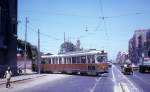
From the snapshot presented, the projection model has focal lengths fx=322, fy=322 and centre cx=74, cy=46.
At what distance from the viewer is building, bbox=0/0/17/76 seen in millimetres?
40022

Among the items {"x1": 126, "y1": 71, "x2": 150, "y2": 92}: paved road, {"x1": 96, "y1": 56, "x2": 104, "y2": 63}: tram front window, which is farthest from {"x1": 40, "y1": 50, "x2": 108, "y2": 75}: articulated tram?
{"x1": 126, "y1": 71, "x2": 150, "y2": 92}: paved road

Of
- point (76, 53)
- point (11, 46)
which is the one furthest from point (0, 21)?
point (76, 53)

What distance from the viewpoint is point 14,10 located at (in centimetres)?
4384

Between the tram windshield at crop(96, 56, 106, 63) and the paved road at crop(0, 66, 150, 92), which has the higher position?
the tram windshield at crop(96, 56, 106, 63)

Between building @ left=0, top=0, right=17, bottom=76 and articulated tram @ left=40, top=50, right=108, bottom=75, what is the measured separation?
264 inches

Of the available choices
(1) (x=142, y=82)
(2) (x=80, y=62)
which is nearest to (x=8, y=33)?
(2) (x=80, y=62)

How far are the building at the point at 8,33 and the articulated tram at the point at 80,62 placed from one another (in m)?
6.72

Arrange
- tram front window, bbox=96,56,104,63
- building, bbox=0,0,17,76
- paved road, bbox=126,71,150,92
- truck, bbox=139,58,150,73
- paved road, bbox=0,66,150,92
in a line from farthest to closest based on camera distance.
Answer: truck, bbox=139,58,150,73 < building, bbox=0,0,17,76 < tram front window, bbox=96,56,104,63 < paved road, bbox=126,71,150,92 < paved road, bbox=0,66,150,92

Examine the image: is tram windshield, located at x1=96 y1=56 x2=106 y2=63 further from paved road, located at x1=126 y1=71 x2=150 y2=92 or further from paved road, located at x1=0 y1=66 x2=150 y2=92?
paved road, located at x1=0 y1=66 x2=150 y2=92

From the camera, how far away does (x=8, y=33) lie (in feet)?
138

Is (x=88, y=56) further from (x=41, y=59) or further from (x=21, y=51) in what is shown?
(x=21, y=51)

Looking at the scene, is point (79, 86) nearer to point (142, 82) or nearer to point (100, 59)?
point (142, 82)

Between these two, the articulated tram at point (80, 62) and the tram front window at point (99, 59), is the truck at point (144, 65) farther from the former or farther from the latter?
the tram front window at point (99, 59)

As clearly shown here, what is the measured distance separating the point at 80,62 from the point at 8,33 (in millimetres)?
10136
